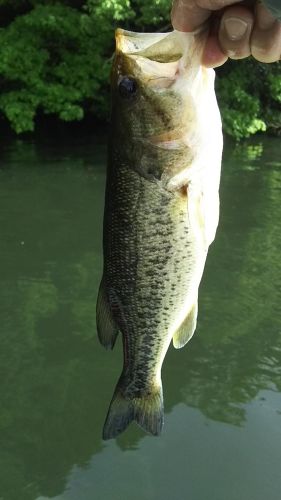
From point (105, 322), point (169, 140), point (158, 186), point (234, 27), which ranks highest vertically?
point (234, 27)

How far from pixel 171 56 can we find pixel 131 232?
1.79ft

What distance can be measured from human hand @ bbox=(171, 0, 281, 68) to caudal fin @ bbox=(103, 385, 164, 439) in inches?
46.5

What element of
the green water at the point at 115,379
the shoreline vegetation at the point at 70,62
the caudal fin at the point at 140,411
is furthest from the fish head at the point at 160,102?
the shoreline vegetation at the point at 70,62

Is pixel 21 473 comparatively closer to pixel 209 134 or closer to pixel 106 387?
pixel 106 387

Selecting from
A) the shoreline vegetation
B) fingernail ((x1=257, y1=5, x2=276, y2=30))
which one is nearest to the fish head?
fingernail ((x1=257, y1=5, x2=276, y2=30))

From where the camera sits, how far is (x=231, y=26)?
161cm

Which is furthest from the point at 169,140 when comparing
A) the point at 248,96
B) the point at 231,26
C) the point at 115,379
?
the point at 248,96

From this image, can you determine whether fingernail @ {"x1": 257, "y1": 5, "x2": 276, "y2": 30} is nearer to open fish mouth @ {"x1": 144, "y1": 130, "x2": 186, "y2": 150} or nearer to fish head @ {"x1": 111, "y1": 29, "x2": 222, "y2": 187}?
fish head @ {"x1": 111, "y1": 29, "x2": 222, "y2": 187}

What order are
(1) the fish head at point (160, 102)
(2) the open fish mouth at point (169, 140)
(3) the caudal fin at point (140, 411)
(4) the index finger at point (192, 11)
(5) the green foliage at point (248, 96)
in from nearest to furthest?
(4) the index finger at point (192, 11) < (1) the fish head at point (160, 102) < (2) the open fish mouth at point (169, 140) < (3) the caudal fin at point (140, 411) < (5) the green foliage at point (248, 96)

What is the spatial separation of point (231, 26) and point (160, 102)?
1.03 ft

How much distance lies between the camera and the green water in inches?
158

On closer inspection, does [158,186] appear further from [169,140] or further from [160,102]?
[160,102]

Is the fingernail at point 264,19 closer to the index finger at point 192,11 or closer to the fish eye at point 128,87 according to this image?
the index finger at point 192,11

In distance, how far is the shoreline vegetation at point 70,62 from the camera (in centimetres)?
1354
